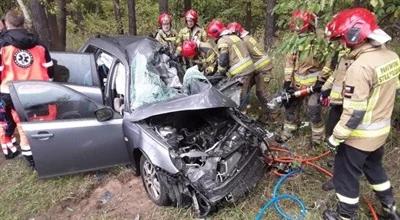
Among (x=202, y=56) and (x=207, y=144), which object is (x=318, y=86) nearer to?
(x=207, y=144)

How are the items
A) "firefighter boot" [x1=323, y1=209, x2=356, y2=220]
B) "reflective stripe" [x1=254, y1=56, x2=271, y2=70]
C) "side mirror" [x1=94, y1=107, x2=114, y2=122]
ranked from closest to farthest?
"firefighter boot" [x1=323, y1=209, x2=356, y2=220]
"side mirror" [x1=94, y1=107, x2=114, y2=122]
"reflective stripe" [x1=254, y1=56, x2=271, y2=70]

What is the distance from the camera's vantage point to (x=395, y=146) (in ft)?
18.2

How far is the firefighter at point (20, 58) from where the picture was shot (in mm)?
5402

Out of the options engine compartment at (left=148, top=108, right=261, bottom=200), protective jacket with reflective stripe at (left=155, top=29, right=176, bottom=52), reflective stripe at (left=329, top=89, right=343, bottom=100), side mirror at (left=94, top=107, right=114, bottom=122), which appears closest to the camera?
engine compartment at (left=148, top=108, right=261, bottom=200)

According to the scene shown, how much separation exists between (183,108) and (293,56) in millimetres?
1975

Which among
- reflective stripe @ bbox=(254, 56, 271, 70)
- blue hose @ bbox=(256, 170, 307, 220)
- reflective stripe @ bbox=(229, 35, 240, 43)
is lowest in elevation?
blue hose @ bbox=(256, 170, 307, 220)

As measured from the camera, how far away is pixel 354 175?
12.5 feet

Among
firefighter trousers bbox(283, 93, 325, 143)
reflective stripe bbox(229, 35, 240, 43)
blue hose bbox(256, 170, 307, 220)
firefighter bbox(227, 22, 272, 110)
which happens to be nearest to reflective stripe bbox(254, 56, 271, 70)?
firefighter bbox(227, 22, 272, 110)

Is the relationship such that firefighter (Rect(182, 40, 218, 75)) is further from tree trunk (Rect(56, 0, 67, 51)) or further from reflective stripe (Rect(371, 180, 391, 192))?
tree trunk (Rect(56, 0, 67, 51))

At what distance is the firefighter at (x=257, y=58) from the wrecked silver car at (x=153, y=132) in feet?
4.79

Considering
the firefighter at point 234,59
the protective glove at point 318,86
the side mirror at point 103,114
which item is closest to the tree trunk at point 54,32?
the firefighter at point 234,59

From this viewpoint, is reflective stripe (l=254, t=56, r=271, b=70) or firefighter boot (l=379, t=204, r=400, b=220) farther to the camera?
reflective stripe (l=254, t=56, r=271, b=70)

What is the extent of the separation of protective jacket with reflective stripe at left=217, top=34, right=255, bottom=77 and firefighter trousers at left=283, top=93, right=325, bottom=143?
85cm

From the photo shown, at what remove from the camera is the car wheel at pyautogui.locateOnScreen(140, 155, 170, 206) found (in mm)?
4504
